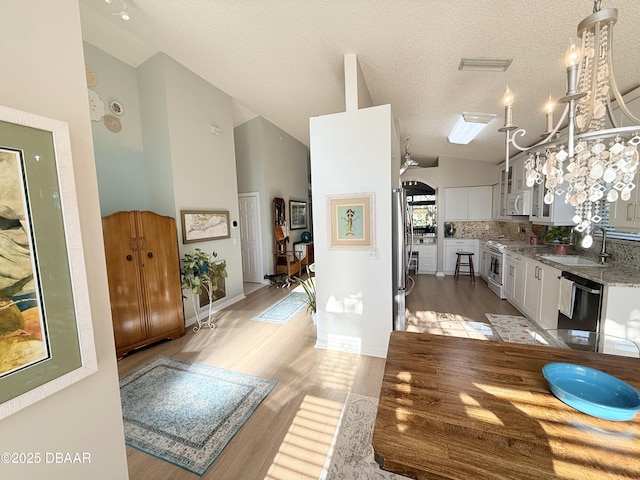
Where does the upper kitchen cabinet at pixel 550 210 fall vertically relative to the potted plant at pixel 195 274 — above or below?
above

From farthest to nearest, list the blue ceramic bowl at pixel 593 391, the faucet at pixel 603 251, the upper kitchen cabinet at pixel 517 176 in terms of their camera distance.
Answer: the upper kitchen cabinet at pixel 517 176 → the faucet at pixel 603 251 → the blue ceramic bowl at pixel 593 391

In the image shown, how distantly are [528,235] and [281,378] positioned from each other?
5.13m

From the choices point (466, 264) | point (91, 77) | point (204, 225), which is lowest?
point (466, 264)

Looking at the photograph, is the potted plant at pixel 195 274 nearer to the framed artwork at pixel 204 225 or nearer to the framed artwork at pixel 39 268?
the framed artwork at pixel 204 225

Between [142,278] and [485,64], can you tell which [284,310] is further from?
[485,64]

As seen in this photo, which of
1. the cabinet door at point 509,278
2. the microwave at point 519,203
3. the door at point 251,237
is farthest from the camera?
the door at point 251,237

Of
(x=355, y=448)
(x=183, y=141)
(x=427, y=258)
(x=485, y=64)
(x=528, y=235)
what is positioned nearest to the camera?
(x=355, y=448)

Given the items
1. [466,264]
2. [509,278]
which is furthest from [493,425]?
[466,264]

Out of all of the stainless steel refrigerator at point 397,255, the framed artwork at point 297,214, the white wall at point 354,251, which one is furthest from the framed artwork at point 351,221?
the framed artwork at point 297,214

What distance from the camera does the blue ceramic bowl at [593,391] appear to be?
833mm

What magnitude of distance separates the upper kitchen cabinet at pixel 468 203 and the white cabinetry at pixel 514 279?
189 cm

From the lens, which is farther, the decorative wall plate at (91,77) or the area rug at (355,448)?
the decorative wall plate at (91,77)

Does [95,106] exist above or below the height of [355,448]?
above

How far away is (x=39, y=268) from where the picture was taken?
2.40ft
